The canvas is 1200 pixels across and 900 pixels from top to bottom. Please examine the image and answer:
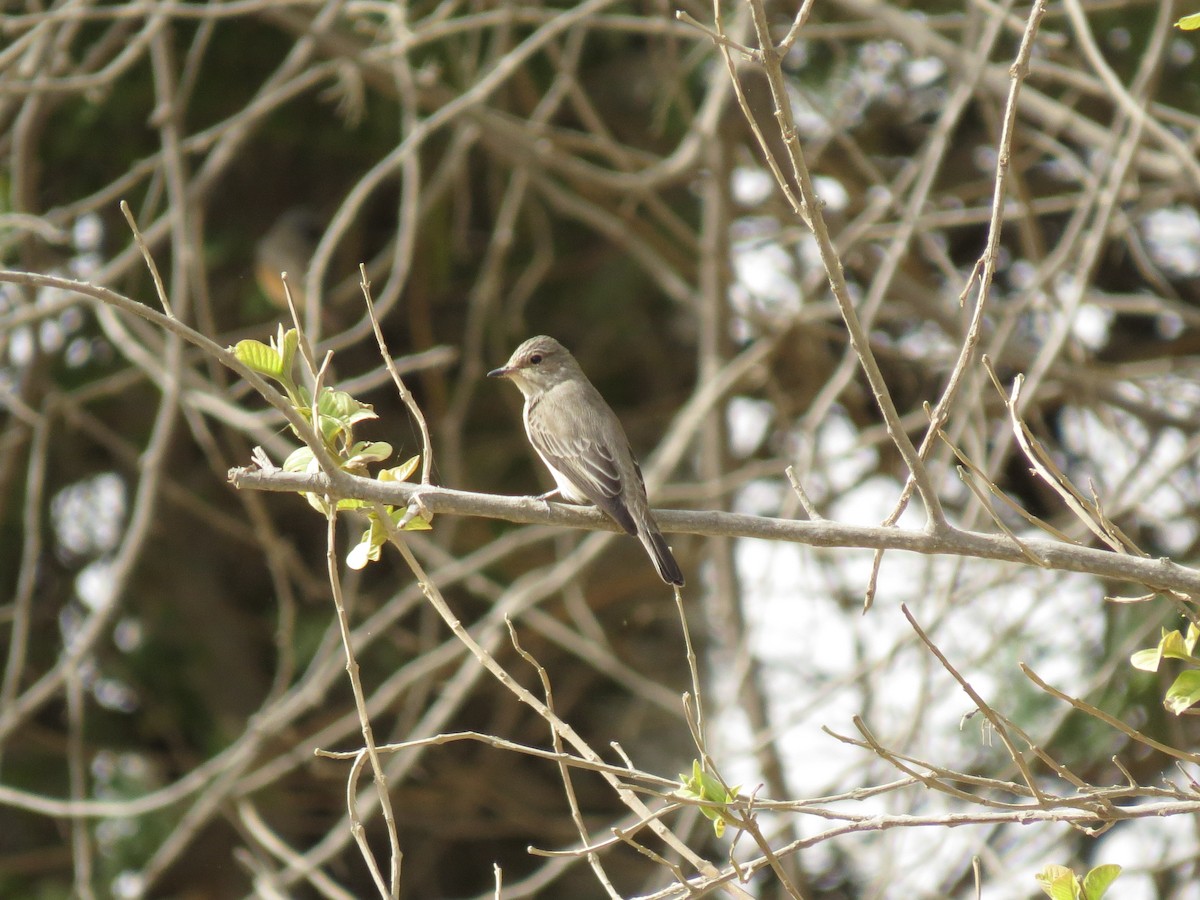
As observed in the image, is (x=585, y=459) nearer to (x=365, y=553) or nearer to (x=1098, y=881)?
(x=365, y=553)

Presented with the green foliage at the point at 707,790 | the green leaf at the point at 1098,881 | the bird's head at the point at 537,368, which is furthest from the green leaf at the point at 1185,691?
the bird's head at the point at 537,368

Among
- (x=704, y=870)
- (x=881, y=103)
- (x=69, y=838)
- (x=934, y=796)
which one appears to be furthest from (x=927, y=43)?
(x=69, y=838)

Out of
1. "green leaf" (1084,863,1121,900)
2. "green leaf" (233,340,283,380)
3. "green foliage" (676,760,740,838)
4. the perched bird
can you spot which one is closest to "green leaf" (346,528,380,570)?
"green leaf" (233,340,283,380)

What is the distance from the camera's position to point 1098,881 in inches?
102

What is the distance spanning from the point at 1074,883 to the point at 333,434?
63.8 inches

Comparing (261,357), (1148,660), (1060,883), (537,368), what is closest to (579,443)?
(537,368)

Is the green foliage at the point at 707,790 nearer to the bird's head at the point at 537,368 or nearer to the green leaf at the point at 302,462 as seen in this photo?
the green leaf at the point at 302,462

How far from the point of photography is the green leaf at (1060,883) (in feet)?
8.51

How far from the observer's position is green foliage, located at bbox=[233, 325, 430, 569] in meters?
2.77

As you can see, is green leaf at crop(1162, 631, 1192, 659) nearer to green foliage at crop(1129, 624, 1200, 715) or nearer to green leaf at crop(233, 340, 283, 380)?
green foliage at crop(1129, 624, 1200, 715)

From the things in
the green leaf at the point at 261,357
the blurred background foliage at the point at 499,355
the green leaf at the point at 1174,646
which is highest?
the green leaf at the point at 261,357

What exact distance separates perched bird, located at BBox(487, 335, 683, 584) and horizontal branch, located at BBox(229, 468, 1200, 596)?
1.02 m

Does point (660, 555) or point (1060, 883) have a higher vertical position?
point (1060, 883)

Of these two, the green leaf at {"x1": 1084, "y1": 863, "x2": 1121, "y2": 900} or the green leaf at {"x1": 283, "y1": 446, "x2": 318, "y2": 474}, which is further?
the green leaf at {"x1": 283, "y1": 446, "x2": 318, "y2": 474}
